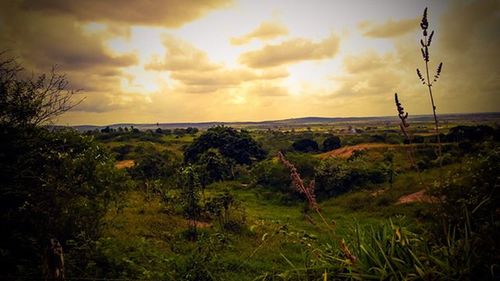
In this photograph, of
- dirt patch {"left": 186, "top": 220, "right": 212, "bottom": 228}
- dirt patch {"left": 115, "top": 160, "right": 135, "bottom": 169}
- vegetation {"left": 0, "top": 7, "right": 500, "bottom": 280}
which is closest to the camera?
vegetation {"left": 0, "top": 7, "right": 500, "bottom": 280}

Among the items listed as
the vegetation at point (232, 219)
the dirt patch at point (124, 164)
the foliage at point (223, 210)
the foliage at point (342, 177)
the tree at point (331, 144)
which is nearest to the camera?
the vegetation at point (232, 219)

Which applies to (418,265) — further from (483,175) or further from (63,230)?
(483,175)

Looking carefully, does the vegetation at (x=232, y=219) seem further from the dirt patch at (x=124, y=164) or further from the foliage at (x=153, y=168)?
the dirt patch at (x=124, y=164)

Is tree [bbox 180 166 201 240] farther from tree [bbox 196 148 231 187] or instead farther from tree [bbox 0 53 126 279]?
tree [bbox 196 148 231 187]

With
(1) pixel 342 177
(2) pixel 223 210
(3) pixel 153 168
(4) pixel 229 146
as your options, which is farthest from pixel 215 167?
(2) pixel 223 210

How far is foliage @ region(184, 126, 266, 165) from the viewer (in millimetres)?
56844

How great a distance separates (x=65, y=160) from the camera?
11641mm

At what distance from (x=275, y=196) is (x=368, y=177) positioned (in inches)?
391

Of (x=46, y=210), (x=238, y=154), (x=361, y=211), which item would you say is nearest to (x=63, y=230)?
(x=46, y=210)

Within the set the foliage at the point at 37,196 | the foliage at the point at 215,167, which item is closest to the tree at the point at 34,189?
the foliage at the point at 37,196

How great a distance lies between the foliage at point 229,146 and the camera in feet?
186

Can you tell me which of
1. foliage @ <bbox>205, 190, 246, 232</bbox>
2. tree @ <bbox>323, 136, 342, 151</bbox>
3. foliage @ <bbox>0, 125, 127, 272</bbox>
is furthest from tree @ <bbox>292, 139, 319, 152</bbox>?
foliage @ <bbox>0, 125, 127, 272</bbox>

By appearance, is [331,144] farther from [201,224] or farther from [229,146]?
[201,224]

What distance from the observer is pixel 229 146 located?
2261 inches
